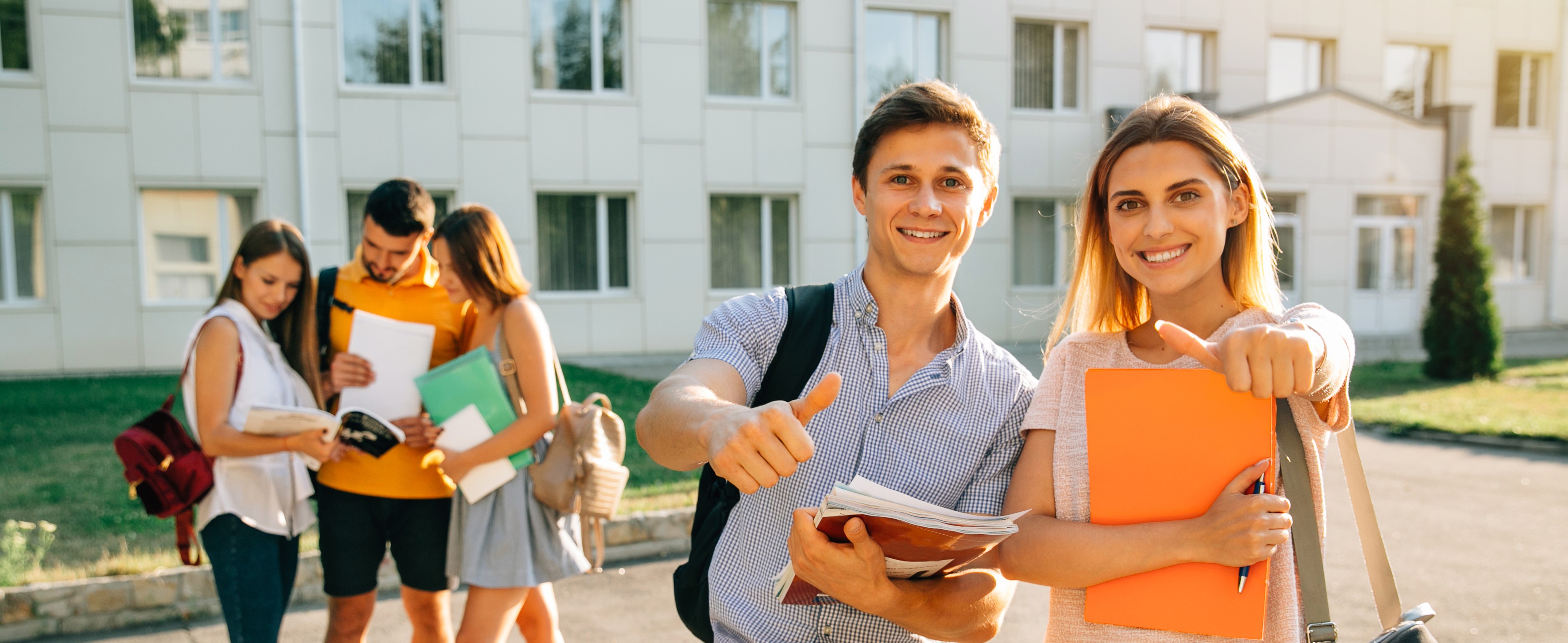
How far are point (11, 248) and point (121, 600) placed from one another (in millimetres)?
12086

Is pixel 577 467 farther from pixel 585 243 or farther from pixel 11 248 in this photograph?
pixel 11 248

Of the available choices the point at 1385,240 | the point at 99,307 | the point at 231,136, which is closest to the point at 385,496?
the point at 231,136

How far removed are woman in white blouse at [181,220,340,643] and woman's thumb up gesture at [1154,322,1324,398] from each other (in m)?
2.93

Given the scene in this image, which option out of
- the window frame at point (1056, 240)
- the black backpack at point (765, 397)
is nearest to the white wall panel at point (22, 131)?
the black backpack at point (765, 397)

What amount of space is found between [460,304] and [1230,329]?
9.44 feet

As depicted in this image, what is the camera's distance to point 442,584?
3.54 m

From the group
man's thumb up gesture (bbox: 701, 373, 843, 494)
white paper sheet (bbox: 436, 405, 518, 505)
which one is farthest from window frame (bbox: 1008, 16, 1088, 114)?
man's thumb up gesture (bbox: 701, 373, 843, 494)

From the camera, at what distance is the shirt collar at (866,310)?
2278 millimetres

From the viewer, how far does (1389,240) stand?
20.3 m

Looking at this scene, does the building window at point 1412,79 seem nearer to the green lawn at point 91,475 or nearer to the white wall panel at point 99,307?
the green lawn at point 91,475

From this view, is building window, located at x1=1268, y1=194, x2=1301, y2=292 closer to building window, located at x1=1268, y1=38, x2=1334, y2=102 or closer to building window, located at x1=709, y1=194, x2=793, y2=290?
building window, located at x1=1268, y1=38, x2=1334, y2=102

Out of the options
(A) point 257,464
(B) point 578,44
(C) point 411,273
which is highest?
(B) point 578,44

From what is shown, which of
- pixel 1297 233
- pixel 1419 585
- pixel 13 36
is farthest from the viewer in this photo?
pixel 1297 233

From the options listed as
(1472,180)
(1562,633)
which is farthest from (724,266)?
(1562,633)
